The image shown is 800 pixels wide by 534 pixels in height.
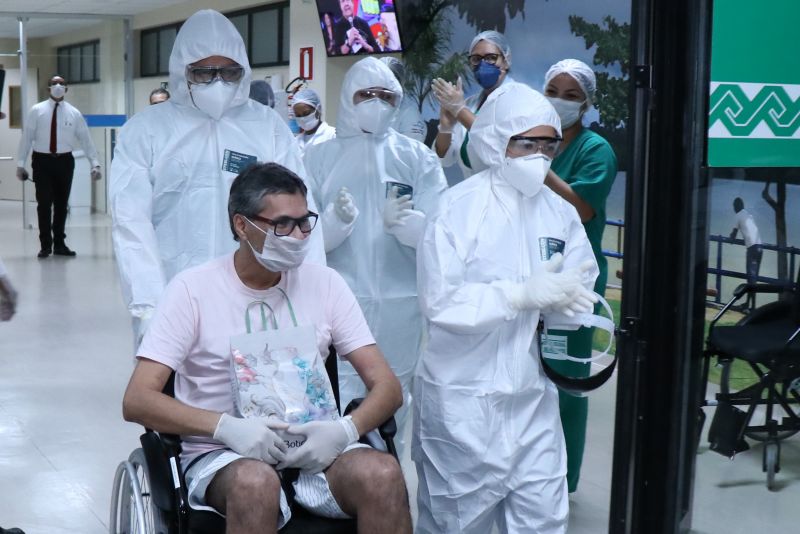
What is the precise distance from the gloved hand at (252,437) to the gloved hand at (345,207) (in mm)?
1152

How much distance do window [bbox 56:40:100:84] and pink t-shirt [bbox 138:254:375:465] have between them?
31.3 ft

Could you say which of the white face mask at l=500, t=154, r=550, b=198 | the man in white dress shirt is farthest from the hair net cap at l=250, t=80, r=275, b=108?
the man in white dress shirt

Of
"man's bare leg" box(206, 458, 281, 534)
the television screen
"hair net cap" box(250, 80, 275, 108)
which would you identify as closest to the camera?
"man's bare leg" box(206, 458, 281, 534)

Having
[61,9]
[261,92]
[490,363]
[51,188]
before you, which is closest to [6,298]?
[490,363]

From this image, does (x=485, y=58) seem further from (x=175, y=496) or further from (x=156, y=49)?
(x=156, y=49)

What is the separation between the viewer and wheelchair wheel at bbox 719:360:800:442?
243 cm

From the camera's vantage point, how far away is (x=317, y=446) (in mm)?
2031

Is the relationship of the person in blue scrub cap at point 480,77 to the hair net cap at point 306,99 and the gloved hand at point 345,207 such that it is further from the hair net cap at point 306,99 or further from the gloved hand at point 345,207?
the hair net cap at point 306,99

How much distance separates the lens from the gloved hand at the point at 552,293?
2.23 metres

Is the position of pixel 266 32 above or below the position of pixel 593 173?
above

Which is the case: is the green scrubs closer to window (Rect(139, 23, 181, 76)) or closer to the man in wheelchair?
the man in wheelchair

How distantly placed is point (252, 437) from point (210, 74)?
120cm

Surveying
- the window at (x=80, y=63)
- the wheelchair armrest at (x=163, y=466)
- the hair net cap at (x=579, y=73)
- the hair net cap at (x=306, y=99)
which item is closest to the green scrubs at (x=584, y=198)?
the hair net cap at (x=579, y=73)

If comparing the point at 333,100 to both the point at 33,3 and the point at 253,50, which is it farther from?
the point at 33,3
